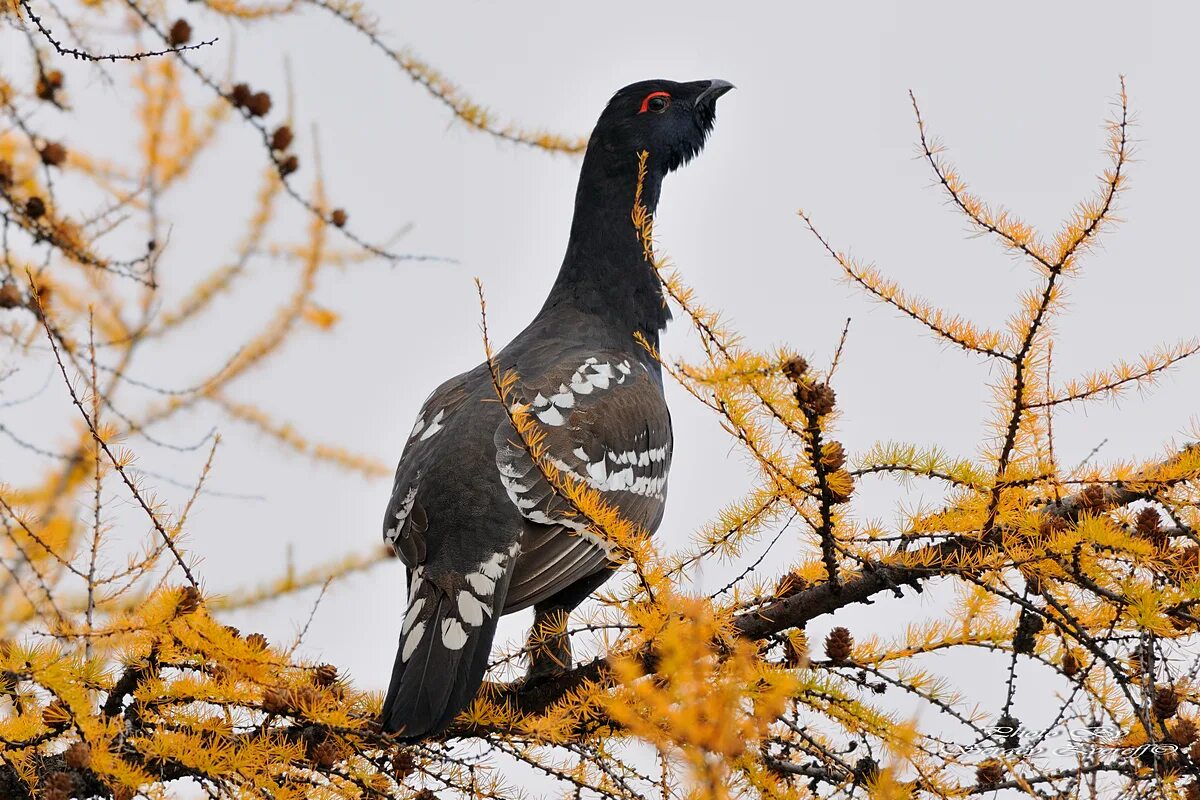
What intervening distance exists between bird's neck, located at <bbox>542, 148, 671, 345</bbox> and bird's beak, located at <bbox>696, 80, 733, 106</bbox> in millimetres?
439

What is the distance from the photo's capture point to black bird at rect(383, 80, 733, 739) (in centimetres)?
398

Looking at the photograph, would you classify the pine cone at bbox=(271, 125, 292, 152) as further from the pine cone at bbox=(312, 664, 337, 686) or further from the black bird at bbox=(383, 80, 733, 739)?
the pine cone at bbox=(312, 664, 337, 686)

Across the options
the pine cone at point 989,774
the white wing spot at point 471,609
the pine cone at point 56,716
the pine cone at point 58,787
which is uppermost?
the white wing spot at point 471,609

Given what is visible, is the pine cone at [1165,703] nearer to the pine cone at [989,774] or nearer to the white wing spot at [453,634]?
the pine cone at [989,774]

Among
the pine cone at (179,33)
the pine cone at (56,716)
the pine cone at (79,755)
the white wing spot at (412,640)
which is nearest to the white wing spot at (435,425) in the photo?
the white wing spot at (412,640)

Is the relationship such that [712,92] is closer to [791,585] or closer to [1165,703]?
[791,585]

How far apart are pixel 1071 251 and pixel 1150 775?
3.66 feet

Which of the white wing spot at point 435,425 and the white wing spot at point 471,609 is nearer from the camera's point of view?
the white wing spot at point 471,609

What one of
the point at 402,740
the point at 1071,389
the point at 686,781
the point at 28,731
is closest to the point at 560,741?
the point at 402,740

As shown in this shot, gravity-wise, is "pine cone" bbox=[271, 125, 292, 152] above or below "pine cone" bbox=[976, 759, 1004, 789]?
above

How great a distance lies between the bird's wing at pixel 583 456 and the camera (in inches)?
172

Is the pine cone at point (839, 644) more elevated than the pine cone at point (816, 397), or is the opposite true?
the pine cone at point (816, 397)

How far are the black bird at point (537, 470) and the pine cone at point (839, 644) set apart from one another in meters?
0.63

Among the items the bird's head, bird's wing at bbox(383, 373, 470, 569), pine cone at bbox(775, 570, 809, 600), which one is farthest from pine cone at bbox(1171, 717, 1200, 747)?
the bird's head
